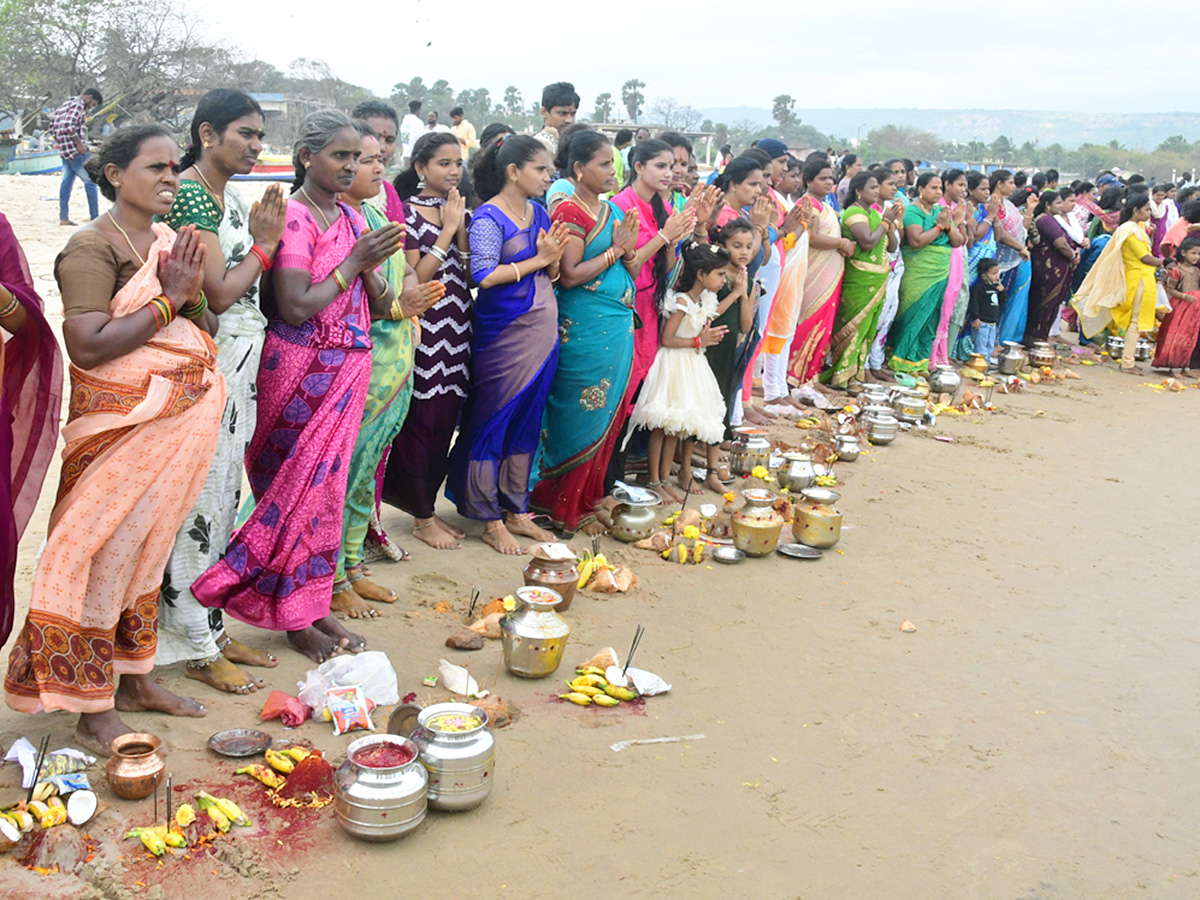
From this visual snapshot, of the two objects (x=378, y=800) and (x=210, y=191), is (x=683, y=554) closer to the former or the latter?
(x=378, y=800)

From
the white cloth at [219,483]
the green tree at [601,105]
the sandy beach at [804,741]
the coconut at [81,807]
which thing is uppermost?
the green tree at [601,105]

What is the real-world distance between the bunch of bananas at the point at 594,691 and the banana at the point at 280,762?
3.56 ft

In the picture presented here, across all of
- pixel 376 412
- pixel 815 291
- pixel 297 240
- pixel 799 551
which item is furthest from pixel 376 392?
pixel 815 291

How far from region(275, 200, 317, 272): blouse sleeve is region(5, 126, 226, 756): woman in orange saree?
0.60 meters

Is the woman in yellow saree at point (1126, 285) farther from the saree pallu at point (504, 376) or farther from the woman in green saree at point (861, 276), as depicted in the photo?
the saree pallu at point (504, 376)

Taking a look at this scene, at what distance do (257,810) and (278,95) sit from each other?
36.6 metres

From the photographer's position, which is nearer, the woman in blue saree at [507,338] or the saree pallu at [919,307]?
the woman in blue saree at [507,338]

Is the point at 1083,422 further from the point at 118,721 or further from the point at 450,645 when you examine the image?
the point at 118,721

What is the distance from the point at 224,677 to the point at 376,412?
4.21 ft

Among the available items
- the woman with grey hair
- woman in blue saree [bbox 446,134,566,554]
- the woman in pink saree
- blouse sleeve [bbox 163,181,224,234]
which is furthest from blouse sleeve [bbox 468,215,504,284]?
the woman in pink saree

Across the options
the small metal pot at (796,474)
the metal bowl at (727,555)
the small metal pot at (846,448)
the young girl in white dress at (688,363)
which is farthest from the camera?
the small metal pot at (846,448)

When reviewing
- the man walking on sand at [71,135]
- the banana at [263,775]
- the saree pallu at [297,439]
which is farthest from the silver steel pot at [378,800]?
the man walking on sand at [71,135]

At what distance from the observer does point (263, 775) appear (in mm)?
3211

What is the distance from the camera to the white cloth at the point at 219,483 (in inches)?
145
